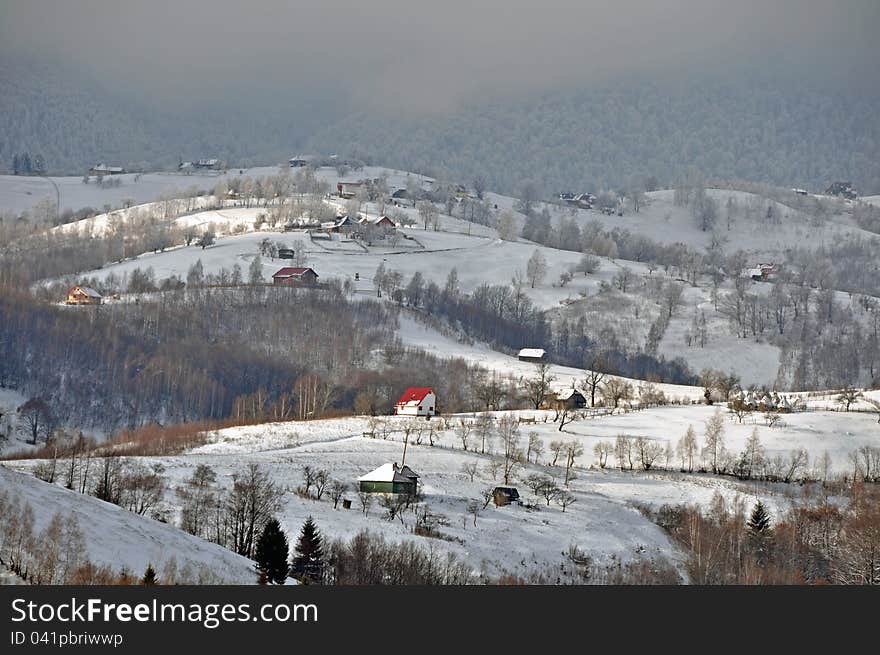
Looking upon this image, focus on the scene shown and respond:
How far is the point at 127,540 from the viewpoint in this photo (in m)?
28.8

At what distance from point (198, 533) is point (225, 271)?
73742mm

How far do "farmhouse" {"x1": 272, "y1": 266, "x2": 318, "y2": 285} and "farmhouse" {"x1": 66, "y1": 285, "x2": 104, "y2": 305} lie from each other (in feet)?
55.0

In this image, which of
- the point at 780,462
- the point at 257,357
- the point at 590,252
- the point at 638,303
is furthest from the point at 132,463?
the point at 590,252

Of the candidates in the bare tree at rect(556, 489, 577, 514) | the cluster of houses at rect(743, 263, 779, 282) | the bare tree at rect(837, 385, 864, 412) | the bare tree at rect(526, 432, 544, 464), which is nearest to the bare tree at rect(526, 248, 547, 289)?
the cluster of houses at rect(743, 263, 779, 282)

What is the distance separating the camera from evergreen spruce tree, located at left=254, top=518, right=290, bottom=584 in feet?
99.9

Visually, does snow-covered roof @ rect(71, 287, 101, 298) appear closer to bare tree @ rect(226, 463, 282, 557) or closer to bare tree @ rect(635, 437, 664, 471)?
bare tree @ rect(635, 437, 664, 471)

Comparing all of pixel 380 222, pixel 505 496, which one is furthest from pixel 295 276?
pixel 505 496

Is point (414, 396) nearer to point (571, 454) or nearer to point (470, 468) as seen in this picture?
point (571, 454)

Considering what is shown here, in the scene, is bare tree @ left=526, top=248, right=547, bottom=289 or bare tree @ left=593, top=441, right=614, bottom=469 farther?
bare tree @ left=526, top=248, right=547, bottom=289

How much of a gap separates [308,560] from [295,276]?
7320 centimetres

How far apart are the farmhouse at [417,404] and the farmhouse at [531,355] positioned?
27574 mm

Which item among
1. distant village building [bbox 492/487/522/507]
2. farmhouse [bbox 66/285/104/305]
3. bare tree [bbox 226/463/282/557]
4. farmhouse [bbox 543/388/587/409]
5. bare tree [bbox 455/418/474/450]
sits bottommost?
farmhouse [bbox 66/285/104/305]

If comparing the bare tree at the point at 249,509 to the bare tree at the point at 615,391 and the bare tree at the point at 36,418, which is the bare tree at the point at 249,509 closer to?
the bare tree at the point at 36,418

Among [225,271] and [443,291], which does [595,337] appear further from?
[225,271]
